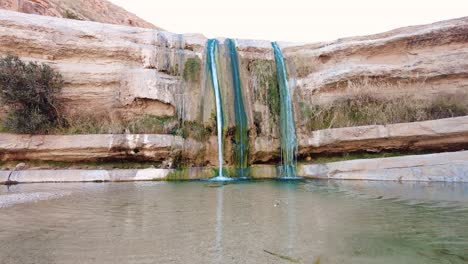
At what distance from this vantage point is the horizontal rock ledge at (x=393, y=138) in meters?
7.80

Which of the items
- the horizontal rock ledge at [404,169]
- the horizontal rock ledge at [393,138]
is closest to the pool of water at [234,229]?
the horizontal rock ledge at [404,169]

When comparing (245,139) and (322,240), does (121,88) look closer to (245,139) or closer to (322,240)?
(245,139)

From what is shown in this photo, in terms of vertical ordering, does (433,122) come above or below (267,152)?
above

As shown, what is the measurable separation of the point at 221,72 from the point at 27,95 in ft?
17.8

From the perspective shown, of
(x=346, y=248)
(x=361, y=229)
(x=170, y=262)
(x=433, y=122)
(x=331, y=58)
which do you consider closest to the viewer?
(x=170, y=262)

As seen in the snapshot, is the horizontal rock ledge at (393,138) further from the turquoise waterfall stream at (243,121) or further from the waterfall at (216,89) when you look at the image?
the waterfall at (216,89)

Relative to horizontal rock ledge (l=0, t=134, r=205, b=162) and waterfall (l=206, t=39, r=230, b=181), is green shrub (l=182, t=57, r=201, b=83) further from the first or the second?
horizontal rock ledge (l=0, t=134, r=205, b=162)

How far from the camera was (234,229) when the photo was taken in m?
3.06

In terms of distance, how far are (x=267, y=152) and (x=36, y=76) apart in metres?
6.64

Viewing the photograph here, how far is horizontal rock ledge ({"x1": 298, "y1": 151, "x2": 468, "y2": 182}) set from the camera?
7047 millimetres

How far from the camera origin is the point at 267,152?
9.48 meters

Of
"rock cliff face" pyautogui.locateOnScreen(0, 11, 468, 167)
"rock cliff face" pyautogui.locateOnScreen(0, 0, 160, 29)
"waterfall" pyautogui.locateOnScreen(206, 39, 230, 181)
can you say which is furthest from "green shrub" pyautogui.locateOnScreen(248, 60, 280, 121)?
"rock cliff face" pyautogui.locateOnScreen(0, 0, 160, 29)

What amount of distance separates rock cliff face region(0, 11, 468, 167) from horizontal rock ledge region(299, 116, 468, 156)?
0.28 metres

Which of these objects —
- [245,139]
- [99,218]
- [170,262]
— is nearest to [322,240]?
[170,262]
